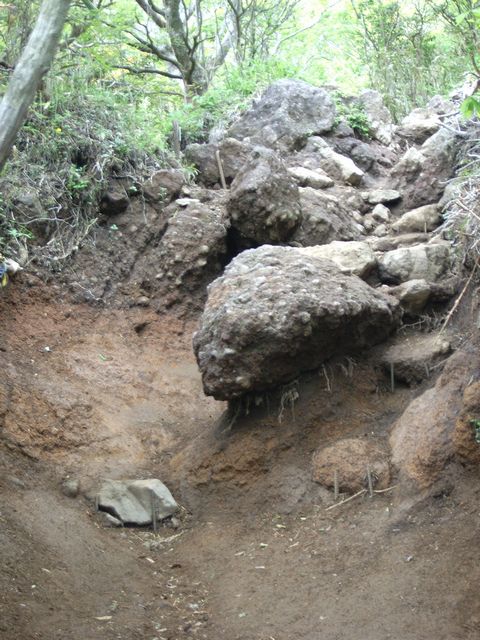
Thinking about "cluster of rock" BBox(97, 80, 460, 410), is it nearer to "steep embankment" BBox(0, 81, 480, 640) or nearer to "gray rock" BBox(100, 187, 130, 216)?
"steep embankment" BBox(0, 81, 480, 640)

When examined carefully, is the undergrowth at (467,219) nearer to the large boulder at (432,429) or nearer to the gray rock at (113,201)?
the large boulder at (432,429)

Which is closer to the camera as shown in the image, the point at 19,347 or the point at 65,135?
the point at 19,347

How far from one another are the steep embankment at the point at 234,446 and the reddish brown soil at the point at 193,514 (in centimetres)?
1

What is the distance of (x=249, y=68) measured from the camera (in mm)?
11539

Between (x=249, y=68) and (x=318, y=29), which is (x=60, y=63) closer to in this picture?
(x=249, y=68)

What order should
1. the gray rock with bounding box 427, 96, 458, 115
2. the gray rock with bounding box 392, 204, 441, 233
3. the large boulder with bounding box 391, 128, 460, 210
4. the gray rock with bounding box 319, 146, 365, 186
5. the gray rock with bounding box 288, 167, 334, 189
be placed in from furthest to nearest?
the gray rock with bounding box 427, 96, 458, 115, the gray rock with bounding box 319, 146, 365, 186, the gray rock with bounding box 288, 167, 334, 189, the large boulder with bounding box 391, 128, 460, 210, the gray rock with bounding box 392, 204, 441, 233

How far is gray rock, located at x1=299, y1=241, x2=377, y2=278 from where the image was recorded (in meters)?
6.73

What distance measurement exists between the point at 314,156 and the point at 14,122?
24.0 ft

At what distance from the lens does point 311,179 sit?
29.5ft

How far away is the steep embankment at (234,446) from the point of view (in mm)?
4375

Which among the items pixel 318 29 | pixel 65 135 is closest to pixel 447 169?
pixel 65 135

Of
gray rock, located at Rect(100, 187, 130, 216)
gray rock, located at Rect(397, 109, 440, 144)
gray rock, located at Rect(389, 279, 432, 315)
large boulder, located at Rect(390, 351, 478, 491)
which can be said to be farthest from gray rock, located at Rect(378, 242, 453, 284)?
gray rock, located at Rect(397, 109, 440, 144)

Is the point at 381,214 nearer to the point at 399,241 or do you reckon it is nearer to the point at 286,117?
the point at 399,241

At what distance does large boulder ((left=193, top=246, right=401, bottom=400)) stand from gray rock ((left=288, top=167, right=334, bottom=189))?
3059 millimetres
